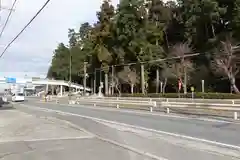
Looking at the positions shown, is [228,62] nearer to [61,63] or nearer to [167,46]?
[167,46]

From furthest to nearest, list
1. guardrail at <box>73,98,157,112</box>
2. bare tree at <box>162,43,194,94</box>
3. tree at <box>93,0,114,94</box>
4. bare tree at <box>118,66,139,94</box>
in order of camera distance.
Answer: tree at <box>93,0,114,94</box> → bare tree at <box>118,66,139,94</box> → bare tree at <box>162,43,194,94</box> → guardrail at <box>73,98,157,112</box>

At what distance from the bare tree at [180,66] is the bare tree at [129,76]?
959 centimetres

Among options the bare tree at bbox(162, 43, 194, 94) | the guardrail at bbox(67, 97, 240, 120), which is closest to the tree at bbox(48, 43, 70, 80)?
the bare tree at bbox(162, 43, 194, 94)

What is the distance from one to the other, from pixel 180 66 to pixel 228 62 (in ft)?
48.4

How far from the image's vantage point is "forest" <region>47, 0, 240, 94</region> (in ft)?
219

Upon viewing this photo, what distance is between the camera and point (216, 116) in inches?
924

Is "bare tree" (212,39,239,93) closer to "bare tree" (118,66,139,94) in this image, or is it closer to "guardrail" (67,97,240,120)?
"guardrail" (67,97,240,120)

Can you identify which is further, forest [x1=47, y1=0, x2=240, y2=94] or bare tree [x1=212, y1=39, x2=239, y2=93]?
forest [x1=47, y1=0, x2=240, y2=94]

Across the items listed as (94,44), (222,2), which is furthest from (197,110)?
(94,44)

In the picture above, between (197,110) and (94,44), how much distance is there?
81.9m

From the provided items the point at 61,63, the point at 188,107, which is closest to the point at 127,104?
the point at 188,107

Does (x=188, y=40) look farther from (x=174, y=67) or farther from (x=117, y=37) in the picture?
(x=117, y=37)

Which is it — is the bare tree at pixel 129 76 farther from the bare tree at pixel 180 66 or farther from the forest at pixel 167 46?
the bare tree at pixel 180 66

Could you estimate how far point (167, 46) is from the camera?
91.2m
